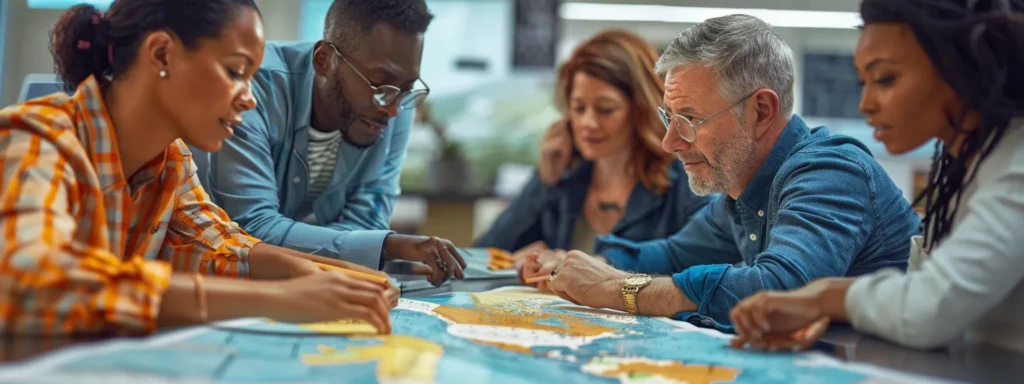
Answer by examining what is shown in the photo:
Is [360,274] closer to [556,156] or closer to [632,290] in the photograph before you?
[632,290]

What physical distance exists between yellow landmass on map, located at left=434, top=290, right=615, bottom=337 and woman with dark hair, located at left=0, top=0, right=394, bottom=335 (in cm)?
15

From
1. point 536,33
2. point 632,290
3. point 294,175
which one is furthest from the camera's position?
point 536,33

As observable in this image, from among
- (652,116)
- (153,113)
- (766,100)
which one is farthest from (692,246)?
(153,113)

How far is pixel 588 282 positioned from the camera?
1732mm

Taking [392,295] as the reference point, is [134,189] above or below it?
above

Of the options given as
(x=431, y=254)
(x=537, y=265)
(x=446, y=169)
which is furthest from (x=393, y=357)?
(x=446, y=169)

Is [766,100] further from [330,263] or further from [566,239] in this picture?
[566,239]

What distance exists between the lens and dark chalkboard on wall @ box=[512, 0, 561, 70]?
5555 millimetres

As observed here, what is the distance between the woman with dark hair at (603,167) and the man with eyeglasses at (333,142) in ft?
2.66

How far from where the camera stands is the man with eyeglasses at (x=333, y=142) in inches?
76.0

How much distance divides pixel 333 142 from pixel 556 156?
1148 mm

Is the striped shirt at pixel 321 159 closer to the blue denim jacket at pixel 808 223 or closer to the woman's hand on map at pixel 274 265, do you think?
the woman's hand on map at pixel 274 265

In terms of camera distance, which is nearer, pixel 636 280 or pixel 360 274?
pixel 360 274

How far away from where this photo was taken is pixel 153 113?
1.28 meters
